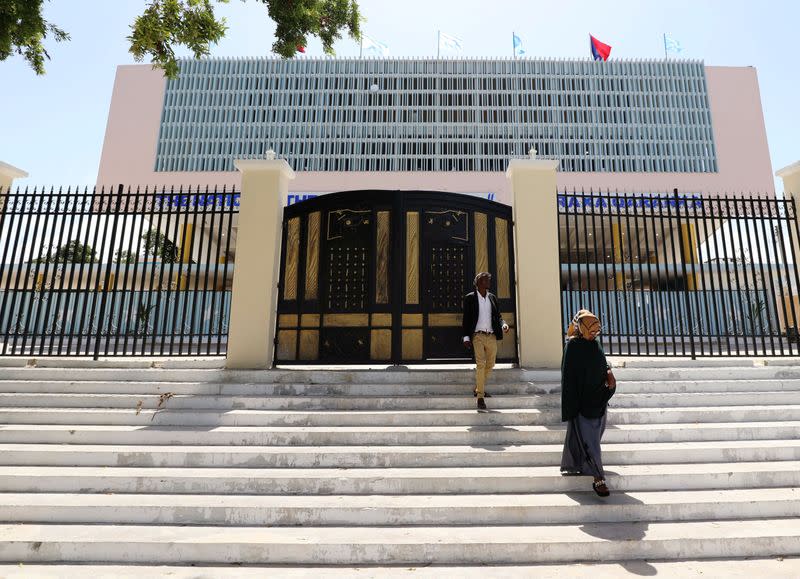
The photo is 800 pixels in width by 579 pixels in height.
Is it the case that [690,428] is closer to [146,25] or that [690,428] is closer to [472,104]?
[146,25]

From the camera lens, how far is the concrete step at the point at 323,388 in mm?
6137

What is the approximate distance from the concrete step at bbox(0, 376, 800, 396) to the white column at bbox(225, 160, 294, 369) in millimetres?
998

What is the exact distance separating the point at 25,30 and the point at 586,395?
8320mm

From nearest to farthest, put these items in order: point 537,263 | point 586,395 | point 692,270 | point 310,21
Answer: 1. point 586,395
2. point 310,21
3. point 537,263
4. point 692,270

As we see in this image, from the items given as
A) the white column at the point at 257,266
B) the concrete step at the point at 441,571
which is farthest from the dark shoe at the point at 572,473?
the white column at the point at 257,266

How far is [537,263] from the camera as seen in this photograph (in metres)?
7.47

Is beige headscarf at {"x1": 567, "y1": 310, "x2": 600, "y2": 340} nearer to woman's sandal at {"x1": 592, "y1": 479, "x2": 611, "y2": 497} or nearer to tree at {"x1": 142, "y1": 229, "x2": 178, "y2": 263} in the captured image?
woman's sandal at {"x1": 592, "y1": 479, "x2": 611, "y2": 497}

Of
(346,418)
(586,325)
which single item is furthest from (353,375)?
(586,325)

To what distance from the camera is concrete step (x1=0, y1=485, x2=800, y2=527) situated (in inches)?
145

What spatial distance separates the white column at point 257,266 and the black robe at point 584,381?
15.6 feet

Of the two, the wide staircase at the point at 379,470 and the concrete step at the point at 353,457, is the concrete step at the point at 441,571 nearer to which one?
the wide staircase at the point at 379,470

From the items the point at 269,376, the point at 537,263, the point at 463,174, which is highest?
the point at 463,174

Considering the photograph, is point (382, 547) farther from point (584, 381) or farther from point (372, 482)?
point (584, 381)

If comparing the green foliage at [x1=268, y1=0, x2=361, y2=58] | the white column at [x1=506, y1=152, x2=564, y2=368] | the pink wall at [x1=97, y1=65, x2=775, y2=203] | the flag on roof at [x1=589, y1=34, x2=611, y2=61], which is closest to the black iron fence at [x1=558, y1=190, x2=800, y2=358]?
the white column at [x1=506, y1=152, x2=564, y2=368]
